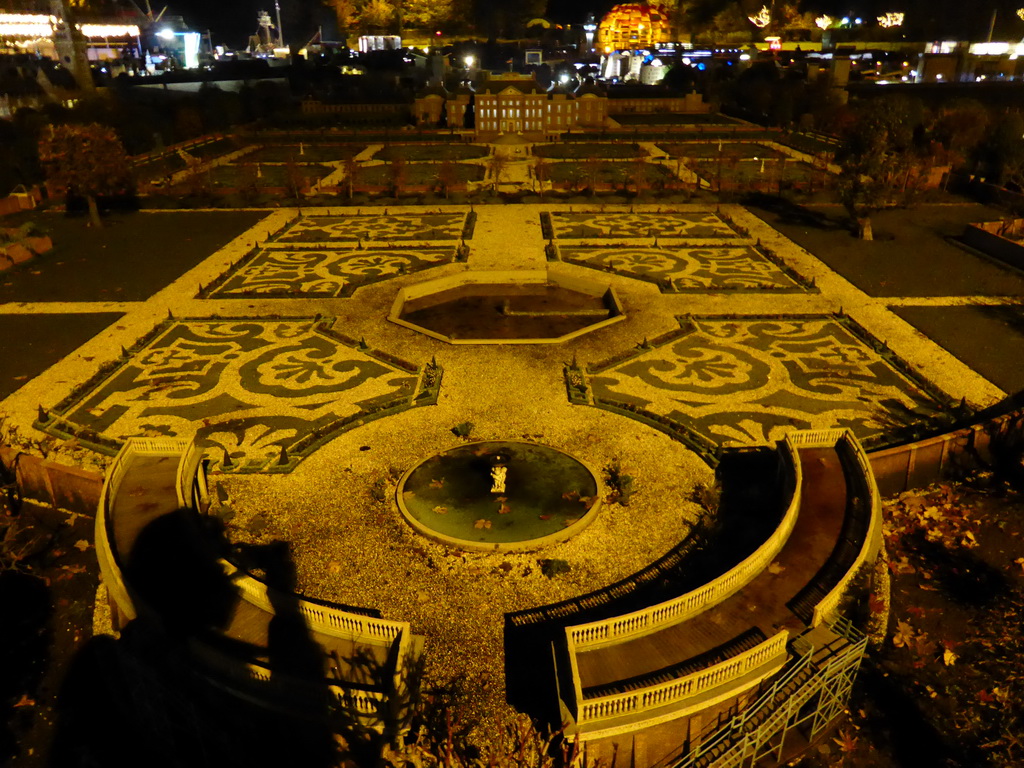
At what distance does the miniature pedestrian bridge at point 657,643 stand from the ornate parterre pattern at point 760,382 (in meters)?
5.44

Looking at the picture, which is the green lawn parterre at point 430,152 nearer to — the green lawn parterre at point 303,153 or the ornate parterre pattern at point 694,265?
the green lawn parterre at point 303,153

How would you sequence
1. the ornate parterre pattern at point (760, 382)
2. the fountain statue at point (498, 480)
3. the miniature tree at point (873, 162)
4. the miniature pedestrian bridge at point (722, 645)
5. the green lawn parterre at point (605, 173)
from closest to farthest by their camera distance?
the miniature pedestrian bridge at point (722, 645) < the fountain statue at point (498, 480) < the ornate parterre pattern at point (760, 382) < the miniature tree at point (873, 162) < the green lawn parterre at point (605, 173)

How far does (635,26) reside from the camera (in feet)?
552

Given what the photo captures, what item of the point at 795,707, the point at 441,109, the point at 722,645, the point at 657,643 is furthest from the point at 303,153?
the point at 795,707

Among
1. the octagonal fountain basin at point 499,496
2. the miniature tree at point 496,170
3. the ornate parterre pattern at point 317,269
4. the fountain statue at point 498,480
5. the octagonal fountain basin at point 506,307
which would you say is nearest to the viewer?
the octagonal fountain basin at point 499,496

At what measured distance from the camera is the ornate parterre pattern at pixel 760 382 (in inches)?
853

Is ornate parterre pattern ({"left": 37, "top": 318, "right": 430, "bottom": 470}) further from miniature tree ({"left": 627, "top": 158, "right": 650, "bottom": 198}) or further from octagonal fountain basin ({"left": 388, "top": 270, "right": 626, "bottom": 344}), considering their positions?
miniature tree ({"left": 627, "top": 158, "right": 650, "bottom": 198})

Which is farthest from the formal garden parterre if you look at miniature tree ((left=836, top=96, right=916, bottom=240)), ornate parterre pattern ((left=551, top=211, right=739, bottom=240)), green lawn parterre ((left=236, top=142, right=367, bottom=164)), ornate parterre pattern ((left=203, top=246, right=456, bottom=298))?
green lawn parterre ((left=236, top=142, right=367, bottom=164))

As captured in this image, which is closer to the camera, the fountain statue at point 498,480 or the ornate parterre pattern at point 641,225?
the fountain statue at point 498,480

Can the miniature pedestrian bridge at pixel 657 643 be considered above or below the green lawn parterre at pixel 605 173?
below

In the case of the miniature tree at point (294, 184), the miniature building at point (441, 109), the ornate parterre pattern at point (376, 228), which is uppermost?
the miniature building at point (441, 109)

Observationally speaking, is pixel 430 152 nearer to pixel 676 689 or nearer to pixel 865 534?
pixel 865 534

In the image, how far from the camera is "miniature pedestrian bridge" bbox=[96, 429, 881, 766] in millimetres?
11555

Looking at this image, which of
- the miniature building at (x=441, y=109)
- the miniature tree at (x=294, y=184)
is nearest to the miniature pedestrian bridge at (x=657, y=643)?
the miniature tree at (x=294, y=184)
